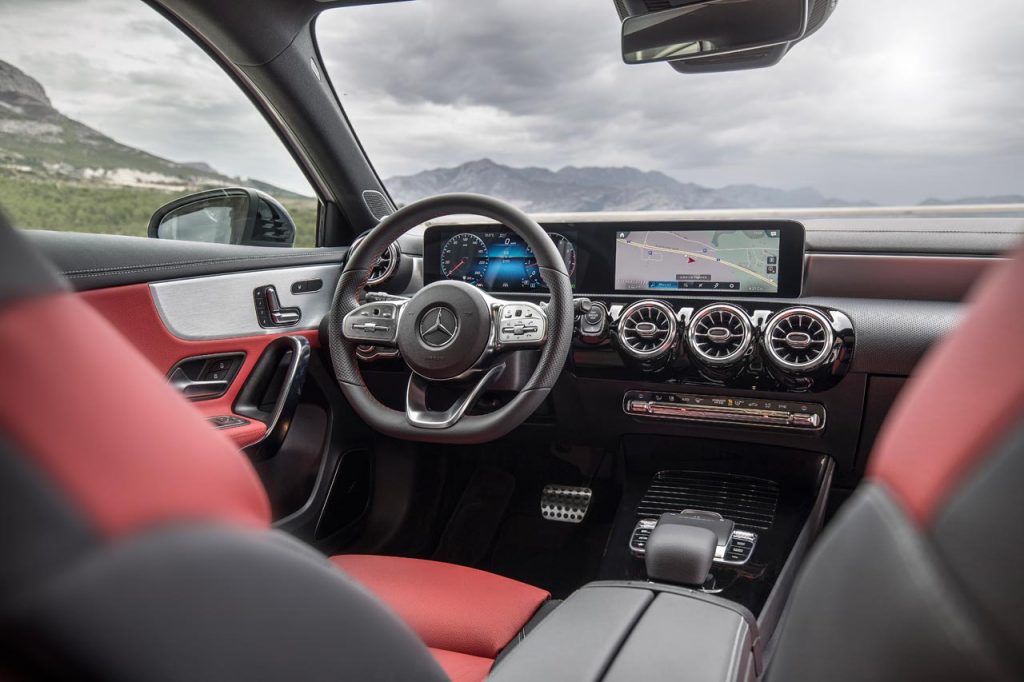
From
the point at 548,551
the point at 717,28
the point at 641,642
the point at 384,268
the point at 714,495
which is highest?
the point at 717,28

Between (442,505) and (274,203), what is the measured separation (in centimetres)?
111

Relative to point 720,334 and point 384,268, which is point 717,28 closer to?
point 720,334

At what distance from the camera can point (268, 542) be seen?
1.37 feet

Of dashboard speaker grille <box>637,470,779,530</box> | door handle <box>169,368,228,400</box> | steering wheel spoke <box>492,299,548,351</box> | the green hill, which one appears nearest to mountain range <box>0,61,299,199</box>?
the green hill

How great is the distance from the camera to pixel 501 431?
→ 188 cm

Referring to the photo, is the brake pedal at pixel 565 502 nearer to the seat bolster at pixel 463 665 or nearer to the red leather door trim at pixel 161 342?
the red leather door trim at pixel 161 342

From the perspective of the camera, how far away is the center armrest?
3.11 feet

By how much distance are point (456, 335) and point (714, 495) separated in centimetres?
96

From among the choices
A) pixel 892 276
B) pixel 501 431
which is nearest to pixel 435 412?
pixel 501 431

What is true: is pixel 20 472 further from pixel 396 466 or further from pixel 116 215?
pixel 396 466

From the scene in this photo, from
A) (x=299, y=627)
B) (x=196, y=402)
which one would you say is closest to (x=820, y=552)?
(x=299, y=627)

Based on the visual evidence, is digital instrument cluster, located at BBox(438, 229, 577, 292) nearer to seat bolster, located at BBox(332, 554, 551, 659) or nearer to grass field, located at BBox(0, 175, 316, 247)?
grass field, located at BBox(0, 175, 316, 247)

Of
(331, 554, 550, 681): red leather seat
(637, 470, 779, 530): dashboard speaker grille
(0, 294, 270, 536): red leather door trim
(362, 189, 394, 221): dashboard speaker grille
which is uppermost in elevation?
(362, 189, 394, 221): dashboard speaker grille

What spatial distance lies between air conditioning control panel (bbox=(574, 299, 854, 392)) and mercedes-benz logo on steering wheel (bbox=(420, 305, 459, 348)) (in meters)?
0.50
